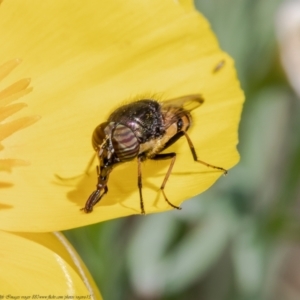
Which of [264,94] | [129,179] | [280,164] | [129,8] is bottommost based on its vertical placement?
[280,164]

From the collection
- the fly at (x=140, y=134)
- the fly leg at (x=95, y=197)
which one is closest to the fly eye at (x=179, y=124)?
the fly at (x=140, y=134)

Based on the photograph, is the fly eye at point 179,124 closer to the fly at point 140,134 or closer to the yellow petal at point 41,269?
the fly at point 140,134

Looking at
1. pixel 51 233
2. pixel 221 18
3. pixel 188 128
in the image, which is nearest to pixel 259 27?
pixel 221 18

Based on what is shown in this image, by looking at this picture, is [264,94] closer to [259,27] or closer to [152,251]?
[259,27]

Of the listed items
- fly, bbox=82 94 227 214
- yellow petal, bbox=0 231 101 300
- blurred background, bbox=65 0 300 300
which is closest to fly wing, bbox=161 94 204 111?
fly, bbox=82 94 227 214

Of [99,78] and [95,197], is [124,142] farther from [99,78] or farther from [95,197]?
[99,78]

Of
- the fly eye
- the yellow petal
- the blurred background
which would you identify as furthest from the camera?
the blurred background

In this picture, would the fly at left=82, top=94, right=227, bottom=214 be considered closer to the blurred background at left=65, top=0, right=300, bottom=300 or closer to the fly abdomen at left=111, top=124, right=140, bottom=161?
the fly abdomen at left=111, top=124, right=140, bottom=161
